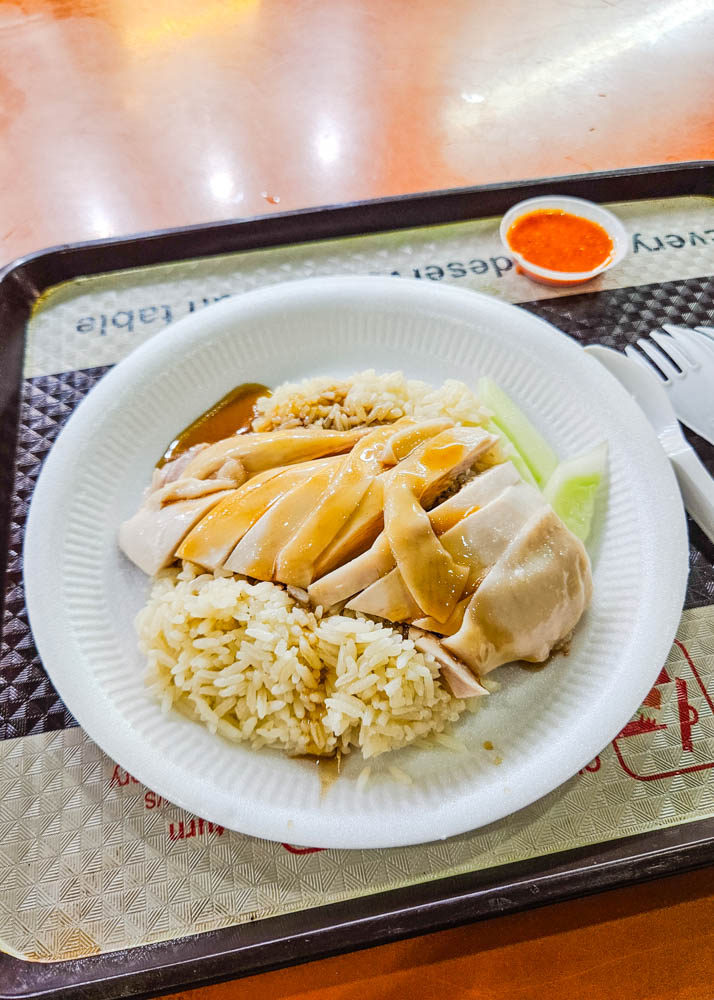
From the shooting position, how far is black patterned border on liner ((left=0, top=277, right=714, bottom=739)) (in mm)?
1747

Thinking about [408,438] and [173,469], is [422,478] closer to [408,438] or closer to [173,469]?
[408,438]

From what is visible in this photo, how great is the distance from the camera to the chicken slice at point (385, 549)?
1.67 m

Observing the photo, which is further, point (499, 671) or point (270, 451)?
point (270, 451)

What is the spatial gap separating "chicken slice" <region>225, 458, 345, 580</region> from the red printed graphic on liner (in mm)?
1023

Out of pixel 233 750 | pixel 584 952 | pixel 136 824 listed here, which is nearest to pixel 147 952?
pixel 136 824

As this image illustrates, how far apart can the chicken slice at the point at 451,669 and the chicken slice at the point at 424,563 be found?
2.9 inches

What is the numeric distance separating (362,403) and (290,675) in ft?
3.13

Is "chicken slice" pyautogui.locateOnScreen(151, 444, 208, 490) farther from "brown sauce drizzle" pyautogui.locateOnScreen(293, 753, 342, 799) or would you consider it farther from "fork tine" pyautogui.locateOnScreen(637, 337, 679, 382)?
"fork tine" pyautogui.locateOnScreen(637, 337, 679, 382)

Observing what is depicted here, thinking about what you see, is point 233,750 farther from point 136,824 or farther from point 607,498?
point 607,498

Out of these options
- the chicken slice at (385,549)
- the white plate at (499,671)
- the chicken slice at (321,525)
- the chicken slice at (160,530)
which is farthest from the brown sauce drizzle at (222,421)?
the chicken slice at (385,549)

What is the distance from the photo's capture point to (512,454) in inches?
80.7

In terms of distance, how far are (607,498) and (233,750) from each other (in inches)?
52.8

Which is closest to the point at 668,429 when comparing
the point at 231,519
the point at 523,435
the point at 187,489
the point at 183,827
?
the point at 523,435

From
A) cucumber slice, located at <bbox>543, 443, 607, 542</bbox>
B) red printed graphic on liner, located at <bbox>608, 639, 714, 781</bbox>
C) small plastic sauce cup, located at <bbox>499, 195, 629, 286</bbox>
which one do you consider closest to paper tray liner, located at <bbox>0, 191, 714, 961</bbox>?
red printed graphic on liner, located at <bbox>608, 639, 714, 781</bbox>
